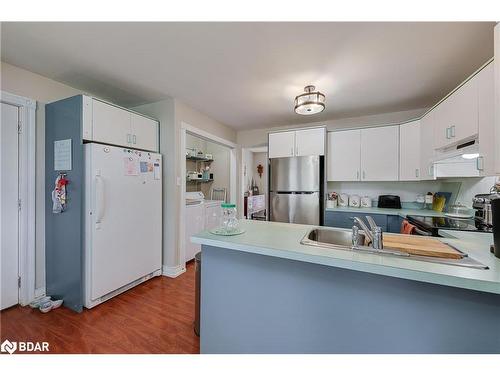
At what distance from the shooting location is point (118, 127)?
228 cm

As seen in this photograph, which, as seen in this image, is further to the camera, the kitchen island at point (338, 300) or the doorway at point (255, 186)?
the doorway at point (255, 186)

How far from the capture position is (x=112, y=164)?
6.98 feet

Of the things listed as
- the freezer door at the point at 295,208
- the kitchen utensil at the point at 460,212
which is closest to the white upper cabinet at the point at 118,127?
the freezer door at the point at 295,208

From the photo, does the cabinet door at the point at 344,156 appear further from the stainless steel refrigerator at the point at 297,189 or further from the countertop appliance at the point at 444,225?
the countertop appliance at the point at 444,225

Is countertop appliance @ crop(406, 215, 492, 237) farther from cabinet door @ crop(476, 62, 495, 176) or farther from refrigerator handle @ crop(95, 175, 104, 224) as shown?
refrigerator handle @ crop(95, 175, 104, 224)

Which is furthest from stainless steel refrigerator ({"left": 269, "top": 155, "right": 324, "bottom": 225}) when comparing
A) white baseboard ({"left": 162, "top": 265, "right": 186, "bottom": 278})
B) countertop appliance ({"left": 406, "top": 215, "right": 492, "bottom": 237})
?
white baseboard ({"left": 162, "top": 265, "right": 186, "bottom": 278})

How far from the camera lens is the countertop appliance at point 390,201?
313cm

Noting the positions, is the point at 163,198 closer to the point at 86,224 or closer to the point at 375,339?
the point at 86,224

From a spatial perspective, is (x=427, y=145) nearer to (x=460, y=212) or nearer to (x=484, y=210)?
(x=460, y=212)

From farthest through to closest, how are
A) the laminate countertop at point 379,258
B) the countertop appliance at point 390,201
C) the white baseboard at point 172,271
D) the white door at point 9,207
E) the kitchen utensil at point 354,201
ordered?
the kitchen utensil at point 354,201 → the countertop appliance at point 390,201 → the white baseboard at point 172,271 → the white door at point 9,207 → the laminate countertop at point 379,258

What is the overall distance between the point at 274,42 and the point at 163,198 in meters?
2.24

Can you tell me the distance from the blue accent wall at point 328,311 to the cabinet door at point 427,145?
211cm

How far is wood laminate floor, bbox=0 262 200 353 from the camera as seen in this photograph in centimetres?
154
